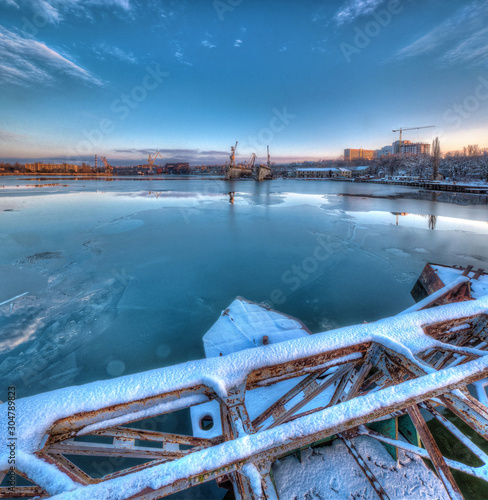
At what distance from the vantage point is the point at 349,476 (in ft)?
9.34

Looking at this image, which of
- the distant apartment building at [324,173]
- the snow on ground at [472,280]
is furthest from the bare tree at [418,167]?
the snow on ground at [472,280]

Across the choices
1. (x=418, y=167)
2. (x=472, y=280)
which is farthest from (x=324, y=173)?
(x=472, y=280)

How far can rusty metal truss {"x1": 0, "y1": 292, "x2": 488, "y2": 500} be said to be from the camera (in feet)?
3.92

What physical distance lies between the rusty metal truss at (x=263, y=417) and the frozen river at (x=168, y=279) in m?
3.81

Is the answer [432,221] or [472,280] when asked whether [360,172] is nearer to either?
[432,221]

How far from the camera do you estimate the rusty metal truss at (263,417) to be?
1.19 meters

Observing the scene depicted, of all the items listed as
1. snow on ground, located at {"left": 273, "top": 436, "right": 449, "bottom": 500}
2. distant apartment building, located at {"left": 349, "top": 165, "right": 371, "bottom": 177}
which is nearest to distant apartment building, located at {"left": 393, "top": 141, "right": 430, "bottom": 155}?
distant apartment building, located at {"left": 349, "top": 165, "right": 371, "bottom": 177}

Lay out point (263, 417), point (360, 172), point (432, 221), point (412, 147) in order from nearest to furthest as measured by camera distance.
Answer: point (263, 417) < point (432, 221) < point (360, 172) < point (412, 147)

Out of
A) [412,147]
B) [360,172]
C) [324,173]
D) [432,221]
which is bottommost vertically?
[432,221]

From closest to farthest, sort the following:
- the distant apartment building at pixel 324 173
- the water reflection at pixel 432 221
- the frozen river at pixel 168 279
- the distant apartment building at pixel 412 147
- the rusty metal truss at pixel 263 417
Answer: the rusty metal truss at pixel 263 417, the frozen river at pixel 168 279, the water reflection at pixel 432 221, the distant apartment building at pixel 324 173, the distant apartment building at pixel 412 147

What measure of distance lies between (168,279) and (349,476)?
7.70 meters

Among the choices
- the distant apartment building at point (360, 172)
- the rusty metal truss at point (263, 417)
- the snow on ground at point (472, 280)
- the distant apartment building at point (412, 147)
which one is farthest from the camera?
the distant apartment building at point (412, 147)

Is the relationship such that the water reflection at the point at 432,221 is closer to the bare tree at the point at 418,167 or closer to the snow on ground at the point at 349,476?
the snow on ground at the point at 349,476

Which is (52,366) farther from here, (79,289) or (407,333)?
(407,333)
